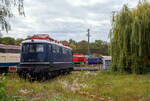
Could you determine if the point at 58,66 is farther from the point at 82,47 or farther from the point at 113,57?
the point at 82,47

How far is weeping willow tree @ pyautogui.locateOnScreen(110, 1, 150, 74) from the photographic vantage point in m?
16.0

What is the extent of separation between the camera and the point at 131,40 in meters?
16.1

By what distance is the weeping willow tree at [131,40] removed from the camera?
1595 cm

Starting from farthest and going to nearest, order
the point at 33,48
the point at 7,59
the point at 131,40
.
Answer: the point at 7,59, the point at 131,40, the point at 33,48

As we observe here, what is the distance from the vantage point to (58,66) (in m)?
15.1

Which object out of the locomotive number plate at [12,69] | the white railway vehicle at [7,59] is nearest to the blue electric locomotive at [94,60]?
the white railway vehicle at [7,59]

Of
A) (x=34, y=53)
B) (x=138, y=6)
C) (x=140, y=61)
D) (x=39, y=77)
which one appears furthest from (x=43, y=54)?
(x=138, y=6)

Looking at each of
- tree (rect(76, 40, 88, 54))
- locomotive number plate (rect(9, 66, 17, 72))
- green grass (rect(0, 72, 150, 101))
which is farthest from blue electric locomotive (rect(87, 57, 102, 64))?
green grass (rect(0, 72, 150, 101))

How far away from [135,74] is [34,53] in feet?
27.4

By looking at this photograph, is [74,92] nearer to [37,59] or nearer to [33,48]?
[37,59]

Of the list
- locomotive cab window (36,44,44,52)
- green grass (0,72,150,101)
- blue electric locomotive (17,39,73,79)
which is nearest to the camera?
green grass (0,72,150,101)

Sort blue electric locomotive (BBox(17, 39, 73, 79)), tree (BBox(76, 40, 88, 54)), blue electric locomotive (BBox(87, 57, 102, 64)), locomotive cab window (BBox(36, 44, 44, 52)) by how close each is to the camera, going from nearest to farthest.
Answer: blue electric locomotive (BBox(17, 39, 73, 79))
locomotive cab window (BBox(36, 44, 44, 52))
blue electric locomotive (BBox(87, 57, 102, 64))
tree (BBox(76, 40, 88, 54))

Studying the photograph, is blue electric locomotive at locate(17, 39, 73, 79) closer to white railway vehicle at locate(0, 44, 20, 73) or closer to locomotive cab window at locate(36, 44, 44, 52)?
locomotive cab window at locate(36, 44, 44, 52)

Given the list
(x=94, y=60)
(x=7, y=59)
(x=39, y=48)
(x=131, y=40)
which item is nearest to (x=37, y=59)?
(x=39, y=48)
